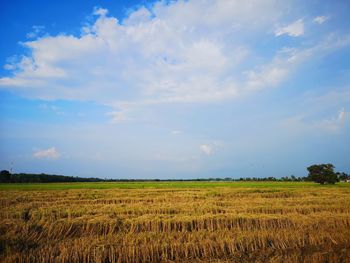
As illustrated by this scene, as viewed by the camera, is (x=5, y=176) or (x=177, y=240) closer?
(x=177, y=240)

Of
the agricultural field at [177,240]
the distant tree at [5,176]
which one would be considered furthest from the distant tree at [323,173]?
the distant tree at [5,176]

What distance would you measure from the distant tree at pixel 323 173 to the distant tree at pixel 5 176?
91.2 m

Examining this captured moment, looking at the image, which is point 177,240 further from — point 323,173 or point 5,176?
point 5,176

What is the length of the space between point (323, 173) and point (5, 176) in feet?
311

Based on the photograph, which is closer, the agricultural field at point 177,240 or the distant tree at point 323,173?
the agricultural field at point 177,240

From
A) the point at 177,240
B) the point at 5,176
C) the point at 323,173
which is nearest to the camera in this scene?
the point at 177,240

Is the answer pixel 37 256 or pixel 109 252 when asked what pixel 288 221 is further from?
pixel 37 256

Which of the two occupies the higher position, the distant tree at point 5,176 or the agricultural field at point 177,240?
the distant tree at point 5,176

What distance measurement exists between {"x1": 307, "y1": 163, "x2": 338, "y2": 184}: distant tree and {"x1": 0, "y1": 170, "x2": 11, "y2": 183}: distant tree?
9119 cm

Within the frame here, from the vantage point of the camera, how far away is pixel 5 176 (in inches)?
3462

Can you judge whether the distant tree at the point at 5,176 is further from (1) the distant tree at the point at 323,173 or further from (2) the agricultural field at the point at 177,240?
(1) the distant tree at the point at 323,173

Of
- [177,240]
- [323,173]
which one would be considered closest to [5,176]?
[323,173]

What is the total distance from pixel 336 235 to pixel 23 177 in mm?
100837

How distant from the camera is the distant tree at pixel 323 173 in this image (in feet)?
177
